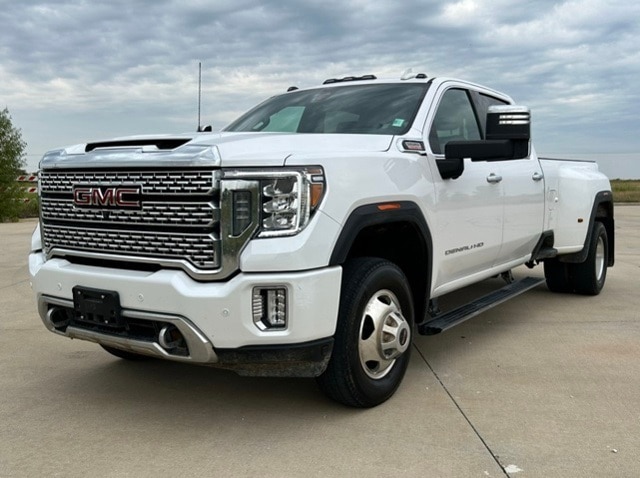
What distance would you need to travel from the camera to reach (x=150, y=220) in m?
3.21

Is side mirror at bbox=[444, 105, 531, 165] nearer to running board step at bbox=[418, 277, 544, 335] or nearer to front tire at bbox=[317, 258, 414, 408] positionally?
front tire at bbox=[317, 258, 414, 408]

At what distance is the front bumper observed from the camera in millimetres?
3010

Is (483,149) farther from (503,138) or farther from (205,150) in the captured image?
(205,150)

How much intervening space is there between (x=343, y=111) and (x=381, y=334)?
1731 millimetres

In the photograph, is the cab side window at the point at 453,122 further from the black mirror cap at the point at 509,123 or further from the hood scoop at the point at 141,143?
the hood scoop at the point at 141,143

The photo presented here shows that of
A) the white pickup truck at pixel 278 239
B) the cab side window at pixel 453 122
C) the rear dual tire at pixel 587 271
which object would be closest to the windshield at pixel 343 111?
the white pickup truck at pixel 278 239

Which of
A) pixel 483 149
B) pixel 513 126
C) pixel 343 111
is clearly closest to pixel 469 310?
pixel 483 149

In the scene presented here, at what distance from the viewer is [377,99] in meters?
4.55

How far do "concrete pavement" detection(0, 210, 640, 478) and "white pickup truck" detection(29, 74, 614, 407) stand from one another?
326 mm

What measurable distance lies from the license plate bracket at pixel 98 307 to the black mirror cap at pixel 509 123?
2.33m

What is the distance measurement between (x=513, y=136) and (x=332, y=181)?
130 cm

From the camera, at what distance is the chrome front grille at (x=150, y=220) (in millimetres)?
3039

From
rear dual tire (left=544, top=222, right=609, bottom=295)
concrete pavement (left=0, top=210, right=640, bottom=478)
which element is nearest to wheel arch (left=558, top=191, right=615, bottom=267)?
rear dual tire (left=544, top=222, right=609, bottom=295)

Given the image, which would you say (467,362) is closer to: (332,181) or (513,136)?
(513,136)
